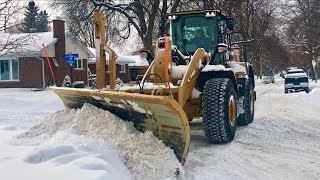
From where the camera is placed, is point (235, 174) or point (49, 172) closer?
point (49, 172)

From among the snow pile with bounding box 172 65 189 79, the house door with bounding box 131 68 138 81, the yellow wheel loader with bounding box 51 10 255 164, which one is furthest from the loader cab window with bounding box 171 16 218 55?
the house door with bounding box 131 68 138 81

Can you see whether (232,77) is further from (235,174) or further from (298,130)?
(235,174)

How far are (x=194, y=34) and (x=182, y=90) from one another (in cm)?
251

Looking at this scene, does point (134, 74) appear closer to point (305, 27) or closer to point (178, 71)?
point (178, 71)

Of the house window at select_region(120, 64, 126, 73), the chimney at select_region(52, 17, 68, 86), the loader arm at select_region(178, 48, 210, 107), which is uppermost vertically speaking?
the chimney at select_region(52, 17, 68, 86)

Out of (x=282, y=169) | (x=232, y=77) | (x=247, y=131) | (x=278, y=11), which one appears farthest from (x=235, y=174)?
(x=278, y=11)

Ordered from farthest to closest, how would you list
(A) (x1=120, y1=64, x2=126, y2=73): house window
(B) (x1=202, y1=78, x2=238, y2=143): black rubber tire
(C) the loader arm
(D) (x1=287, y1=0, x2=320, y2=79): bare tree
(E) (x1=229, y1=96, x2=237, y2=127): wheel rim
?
(A) (x1=120, y1=64, x2=126, y2=73): house window < (D) (x1=287, y1=0, x2=320, y2=79): bare tree < (E) (x1=229, y1=96, x2=237, y2=127): wheel rim < (B) (x1=202, y1=78, x2=238, y2=143): black rubber tire < (C) the loader arm

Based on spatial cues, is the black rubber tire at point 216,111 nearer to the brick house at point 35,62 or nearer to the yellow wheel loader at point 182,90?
the yellow wheel loader at point 182,90

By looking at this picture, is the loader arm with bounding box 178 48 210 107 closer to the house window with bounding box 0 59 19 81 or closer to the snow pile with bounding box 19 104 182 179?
the snow pile with bounding box 19 104 182 179

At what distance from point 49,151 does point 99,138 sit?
2.58 ft

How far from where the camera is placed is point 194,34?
8586mm

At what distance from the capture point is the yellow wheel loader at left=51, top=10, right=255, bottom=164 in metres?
5.32

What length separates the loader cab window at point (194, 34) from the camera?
27.6 feet

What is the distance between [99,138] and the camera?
213 inches
